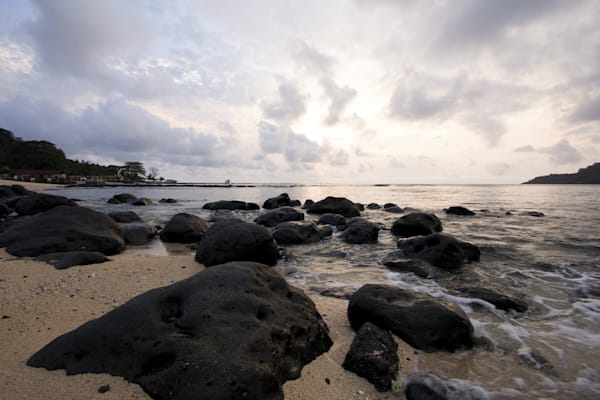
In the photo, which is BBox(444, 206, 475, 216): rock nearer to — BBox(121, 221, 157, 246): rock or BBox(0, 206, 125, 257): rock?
BBox(121, 221, 157, 246): rock

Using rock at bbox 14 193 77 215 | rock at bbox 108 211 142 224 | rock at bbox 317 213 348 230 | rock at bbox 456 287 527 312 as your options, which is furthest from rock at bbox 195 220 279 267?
rock at bbox 14 193 77 215

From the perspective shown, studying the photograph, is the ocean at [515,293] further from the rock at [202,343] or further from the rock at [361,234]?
the rock at [202,343]

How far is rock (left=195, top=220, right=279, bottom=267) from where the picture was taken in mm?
7281

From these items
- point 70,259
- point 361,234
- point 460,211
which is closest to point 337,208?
point 460,211

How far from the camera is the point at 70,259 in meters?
6.33

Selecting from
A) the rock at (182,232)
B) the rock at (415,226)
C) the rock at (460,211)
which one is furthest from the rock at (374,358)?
the rock at (460,211)

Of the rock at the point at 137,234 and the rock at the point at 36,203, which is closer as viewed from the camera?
the rock at the point at 137,234

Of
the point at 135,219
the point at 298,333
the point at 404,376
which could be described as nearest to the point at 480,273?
the point at 404,376

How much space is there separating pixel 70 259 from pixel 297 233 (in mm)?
6830

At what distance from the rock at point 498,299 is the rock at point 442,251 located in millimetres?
2174

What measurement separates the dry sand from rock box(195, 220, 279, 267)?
58 centimetres

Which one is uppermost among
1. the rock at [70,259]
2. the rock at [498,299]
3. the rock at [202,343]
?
the rock at [202,343]

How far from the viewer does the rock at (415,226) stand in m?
12.6

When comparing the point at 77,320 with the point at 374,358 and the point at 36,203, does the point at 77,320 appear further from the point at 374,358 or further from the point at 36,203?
the point at 36,203
